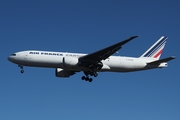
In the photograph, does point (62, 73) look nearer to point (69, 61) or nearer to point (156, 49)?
point (69, 61)

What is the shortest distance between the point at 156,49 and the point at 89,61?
12486 mm

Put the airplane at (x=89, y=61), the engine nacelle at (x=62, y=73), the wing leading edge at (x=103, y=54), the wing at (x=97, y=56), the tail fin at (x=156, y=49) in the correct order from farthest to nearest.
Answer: the tail fin at (x=156, y=49) < the engine nacelle at (x=62, y=73) < the airplane at (x=89, y=61) < the wing at (x=97, y=56) < the wing leading edge at (x=103, y=54)

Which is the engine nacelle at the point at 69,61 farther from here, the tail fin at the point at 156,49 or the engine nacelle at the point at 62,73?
the tail fin at the point at 156,49

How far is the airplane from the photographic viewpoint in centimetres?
4747

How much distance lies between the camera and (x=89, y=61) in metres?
49.0

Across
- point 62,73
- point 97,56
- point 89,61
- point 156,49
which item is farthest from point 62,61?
point 156,49

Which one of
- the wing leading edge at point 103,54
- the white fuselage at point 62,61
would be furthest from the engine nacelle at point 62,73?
the wing leading edge at point 103,54

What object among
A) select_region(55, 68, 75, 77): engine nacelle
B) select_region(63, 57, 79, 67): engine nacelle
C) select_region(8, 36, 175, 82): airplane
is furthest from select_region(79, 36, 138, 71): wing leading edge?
select_region(55, 68, 75, 77): engine nacelle

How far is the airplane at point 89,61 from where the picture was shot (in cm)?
4747

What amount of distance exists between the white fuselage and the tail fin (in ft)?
10.2

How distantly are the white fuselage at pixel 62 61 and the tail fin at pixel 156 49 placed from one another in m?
3.12

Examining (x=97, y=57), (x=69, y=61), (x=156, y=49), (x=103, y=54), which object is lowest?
(x=69, y=61)

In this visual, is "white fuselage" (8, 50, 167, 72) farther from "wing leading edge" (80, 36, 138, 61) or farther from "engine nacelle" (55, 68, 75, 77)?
"engine nacelle" (55, 68, 75, 77)

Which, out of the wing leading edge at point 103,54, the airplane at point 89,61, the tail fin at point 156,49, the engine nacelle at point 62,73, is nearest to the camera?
the wing leading edge at point 103,54
